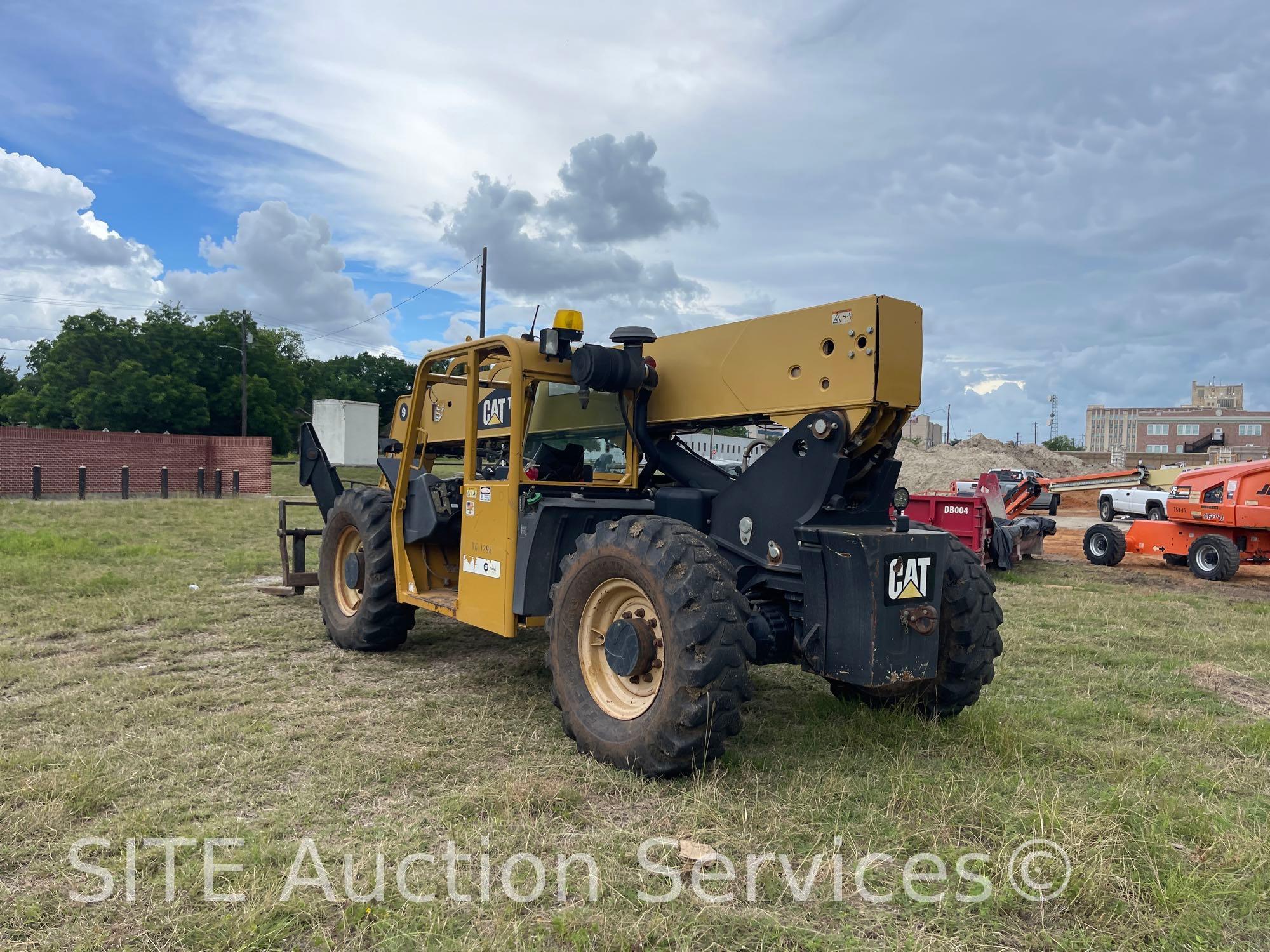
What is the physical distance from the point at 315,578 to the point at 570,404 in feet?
14.9

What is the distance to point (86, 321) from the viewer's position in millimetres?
50281

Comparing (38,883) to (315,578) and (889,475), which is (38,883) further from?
(315,578)

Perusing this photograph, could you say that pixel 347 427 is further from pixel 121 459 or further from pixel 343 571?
pixel 343 571

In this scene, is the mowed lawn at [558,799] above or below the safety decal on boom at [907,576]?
below

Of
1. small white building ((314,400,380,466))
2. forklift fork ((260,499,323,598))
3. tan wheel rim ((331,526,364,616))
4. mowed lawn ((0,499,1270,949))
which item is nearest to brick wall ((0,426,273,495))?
small white building ((314,400,380,466))

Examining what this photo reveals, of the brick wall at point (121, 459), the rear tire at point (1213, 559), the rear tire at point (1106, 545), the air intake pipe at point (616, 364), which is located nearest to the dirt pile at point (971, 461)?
the rear tire at point (1106, 545)

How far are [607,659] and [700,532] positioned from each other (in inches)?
33.8

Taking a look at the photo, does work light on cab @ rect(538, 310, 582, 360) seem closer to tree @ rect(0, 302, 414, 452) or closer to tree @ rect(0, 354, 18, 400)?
tree @ rect(0, 302, 414, 452)

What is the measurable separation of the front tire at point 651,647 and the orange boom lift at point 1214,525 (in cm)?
1315

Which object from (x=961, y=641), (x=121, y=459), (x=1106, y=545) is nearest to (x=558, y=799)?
(x=961, y=641)

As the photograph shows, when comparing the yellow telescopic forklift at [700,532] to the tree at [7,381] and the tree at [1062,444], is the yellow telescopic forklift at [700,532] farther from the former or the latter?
the tree at [1062,444]

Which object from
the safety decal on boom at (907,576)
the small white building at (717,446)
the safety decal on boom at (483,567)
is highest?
the small white building at (717,446)

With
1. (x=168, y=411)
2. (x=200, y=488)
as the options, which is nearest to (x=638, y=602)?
(x=200, y=488)

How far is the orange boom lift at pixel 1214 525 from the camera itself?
44.7 ft
